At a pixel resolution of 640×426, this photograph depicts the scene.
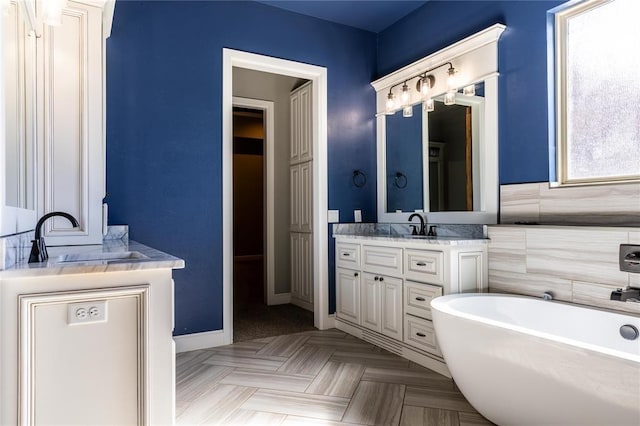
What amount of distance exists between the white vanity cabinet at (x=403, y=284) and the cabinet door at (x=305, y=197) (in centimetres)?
75

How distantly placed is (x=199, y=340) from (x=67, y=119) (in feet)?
5.86

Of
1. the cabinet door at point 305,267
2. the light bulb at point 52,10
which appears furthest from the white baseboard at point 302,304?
the light bulb at point 52,10

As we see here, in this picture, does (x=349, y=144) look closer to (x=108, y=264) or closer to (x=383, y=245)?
(x=383, y=245)

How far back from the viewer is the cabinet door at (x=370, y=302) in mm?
3086

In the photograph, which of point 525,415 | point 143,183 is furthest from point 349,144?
point 525,415

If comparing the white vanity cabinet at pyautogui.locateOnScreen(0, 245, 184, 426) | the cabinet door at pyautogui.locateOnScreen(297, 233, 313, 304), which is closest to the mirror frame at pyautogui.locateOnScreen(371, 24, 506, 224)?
the cabinet door at pyautogui.locateOnScreen(297, 233, 313, 304)

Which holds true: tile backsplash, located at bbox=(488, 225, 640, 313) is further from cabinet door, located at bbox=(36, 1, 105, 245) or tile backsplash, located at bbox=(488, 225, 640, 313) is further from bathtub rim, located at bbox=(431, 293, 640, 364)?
cabinet door, located at bbox=(36, 1, 105, 245)

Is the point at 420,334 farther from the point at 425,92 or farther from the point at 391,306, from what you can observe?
the point at 425,92

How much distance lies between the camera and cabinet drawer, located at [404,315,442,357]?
2.59m

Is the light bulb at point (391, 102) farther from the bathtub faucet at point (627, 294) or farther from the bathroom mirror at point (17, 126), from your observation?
the bathroom mirror at point (17, 126)

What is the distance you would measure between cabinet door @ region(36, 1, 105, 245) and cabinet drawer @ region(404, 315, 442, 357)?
2.04 m

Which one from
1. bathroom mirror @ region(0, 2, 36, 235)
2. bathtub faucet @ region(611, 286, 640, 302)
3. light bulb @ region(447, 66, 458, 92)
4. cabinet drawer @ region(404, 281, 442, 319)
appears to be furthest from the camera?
light bulb @ region(447, 66, 458, 92)

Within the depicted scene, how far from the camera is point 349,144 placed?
12.5 feet

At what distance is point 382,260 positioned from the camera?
305cm
